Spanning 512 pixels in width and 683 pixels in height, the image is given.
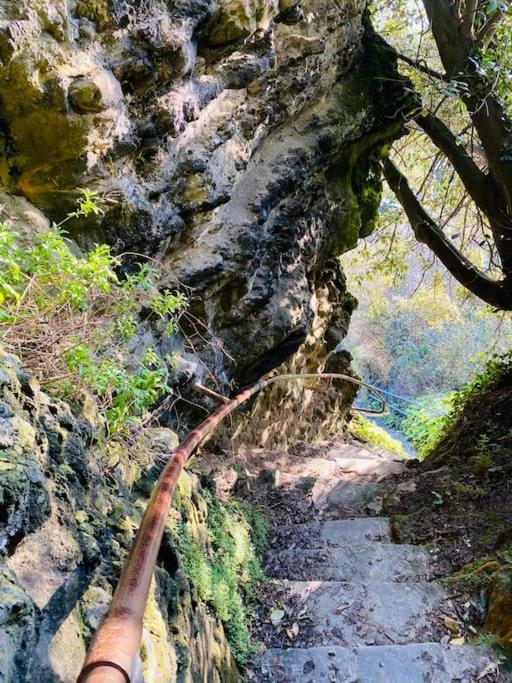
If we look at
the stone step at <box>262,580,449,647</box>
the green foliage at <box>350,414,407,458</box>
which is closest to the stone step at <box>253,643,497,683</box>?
the stone step at <box>262,580,449,647</box>

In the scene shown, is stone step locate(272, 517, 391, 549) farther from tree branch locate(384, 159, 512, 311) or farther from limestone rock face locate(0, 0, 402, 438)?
tree branch locate(384, 159, 512, 311)

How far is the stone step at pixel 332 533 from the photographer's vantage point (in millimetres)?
4051

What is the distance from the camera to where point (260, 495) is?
15.2ft

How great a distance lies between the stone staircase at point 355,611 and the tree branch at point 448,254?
3.54 m

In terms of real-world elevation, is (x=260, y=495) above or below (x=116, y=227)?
below

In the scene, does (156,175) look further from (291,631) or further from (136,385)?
(291,631)

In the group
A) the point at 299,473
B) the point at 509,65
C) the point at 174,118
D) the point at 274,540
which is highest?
the point at 509,65

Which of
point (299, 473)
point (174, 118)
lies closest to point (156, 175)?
point (174, 118)

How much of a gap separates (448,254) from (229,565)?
18.8 feet

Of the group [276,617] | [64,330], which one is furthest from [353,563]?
[64,330]

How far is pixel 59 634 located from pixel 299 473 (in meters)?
4.75

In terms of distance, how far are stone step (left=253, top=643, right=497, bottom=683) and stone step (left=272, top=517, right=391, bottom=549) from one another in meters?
1.44

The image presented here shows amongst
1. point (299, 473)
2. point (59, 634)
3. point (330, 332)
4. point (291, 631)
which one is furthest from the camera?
point (330, 332)

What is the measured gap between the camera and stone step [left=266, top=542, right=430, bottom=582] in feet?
11.3
